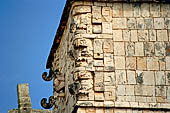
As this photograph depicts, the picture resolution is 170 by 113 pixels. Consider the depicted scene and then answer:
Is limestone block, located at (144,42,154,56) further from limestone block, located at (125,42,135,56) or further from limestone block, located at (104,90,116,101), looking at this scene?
limestone block, located at (104,90,116,101)

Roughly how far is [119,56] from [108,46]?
36 cm

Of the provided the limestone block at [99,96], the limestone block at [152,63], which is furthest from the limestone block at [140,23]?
the limestone block at [99,96]

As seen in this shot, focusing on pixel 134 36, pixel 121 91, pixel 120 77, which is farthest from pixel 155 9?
pixel 121 91

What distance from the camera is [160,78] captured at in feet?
45.6

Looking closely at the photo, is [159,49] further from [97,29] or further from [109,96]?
[109,96]

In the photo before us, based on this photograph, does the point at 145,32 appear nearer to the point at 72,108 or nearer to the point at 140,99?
the point at 140,99

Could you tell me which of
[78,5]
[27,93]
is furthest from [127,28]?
[27,93]

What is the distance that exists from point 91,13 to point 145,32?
1.41m

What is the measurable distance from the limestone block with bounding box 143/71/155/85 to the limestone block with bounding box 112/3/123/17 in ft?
5.22

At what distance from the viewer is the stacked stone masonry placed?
1362 cm

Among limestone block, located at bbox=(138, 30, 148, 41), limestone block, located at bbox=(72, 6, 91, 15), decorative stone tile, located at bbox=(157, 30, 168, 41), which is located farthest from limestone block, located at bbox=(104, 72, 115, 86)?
limestone block, located at bbox=(72, 6, 91, 15)

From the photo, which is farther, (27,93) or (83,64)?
(27,93)

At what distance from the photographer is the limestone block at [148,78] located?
45.4 ft

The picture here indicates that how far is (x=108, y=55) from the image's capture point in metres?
13.9
